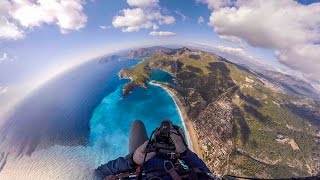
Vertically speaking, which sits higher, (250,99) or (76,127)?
(76,127)

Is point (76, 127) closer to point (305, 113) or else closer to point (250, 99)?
point (250, 99)

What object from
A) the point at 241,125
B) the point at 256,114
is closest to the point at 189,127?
the point at 241,125

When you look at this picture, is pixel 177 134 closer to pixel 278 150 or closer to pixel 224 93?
pixel 278 150

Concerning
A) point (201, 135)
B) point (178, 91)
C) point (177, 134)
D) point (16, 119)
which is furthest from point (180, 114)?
point (177, 134)

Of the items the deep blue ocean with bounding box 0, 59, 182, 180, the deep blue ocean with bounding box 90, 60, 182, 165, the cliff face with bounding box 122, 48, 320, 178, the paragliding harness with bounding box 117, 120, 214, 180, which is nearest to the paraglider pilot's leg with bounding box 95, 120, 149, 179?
the paragliding harness with bounding box 117, 120, 214, 180

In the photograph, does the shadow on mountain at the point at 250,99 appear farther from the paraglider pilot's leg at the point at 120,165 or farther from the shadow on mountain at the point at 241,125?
the paraglider pilot's leg at the point at 120,165

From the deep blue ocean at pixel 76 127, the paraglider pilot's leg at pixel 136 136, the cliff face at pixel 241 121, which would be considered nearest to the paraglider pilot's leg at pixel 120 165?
the paraglider pilot's leg at pixel 136 136
